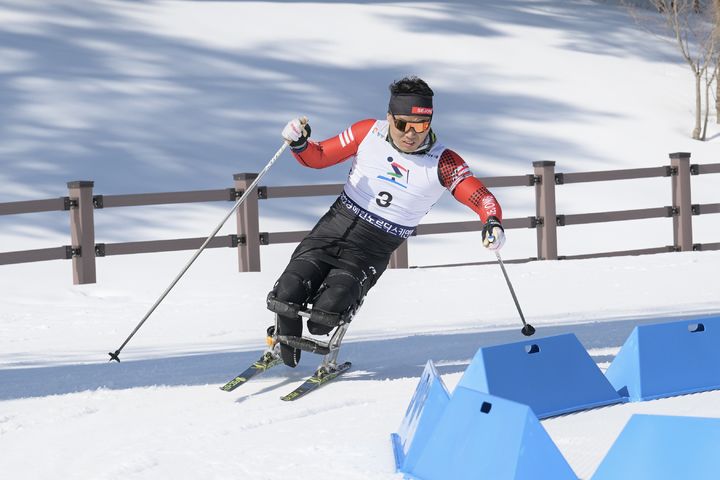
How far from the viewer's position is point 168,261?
44.8 ft

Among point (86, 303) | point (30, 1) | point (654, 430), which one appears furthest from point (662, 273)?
point (30, 1)

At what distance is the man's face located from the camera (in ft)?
19.9

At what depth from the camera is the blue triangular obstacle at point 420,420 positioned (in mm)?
4613

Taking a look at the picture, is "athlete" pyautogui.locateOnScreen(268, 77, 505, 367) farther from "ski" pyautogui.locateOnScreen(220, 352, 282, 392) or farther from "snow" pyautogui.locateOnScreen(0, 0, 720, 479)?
"snow" pyautogui.locateOnScreen(0, 0, 720, 479)

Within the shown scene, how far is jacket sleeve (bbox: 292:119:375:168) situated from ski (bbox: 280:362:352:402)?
1045 mm

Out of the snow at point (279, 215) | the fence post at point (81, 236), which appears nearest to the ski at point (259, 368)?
the snow at point (279, 215)

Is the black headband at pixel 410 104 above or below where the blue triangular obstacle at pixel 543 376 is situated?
above

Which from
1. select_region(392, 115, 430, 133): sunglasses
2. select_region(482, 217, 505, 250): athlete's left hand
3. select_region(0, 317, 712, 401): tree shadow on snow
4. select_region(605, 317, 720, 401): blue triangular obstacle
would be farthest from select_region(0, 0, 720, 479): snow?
select_region(392, 115, 430, 133): sunglasses

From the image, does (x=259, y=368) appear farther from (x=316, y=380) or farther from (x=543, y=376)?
(x=543, y=376)

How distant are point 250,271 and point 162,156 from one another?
23.4ft

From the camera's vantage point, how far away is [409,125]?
6074mm

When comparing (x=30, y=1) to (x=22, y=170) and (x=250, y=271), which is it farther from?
(x=250, y=271)

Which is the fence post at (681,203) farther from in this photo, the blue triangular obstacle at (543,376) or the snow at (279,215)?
the blue triangular obstacle at (543,376)

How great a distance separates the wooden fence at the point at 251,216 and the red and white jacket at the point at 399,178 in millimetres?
5295
